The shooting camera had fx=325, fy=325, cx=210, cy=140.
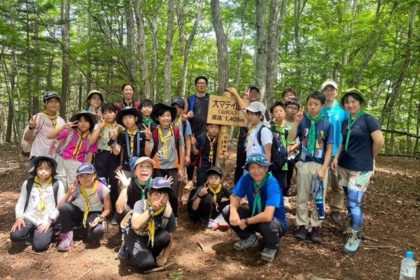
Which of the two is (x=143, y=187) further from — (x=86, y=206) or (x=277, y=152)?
(x=277, y=152)

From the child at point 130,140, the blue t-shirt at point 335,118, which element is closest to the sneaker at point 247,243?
the blue t-shirt at point 335,118

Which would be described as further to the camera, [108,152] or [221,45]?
[221,45]

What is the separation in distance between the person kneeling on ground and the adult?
1.10 meters

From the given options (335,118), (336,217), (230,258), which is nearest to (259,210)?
(230,258)

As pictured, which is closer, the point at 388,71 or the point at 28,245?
the point at 28,245

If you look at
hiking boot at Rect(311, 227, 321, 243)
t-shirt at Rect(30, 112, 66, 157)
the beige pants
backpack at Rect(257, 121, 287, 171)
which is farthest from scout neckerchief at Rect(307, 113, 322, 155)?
t-shirt at Rect(30, 112, 66, 157)

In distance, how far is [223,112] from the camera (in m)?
6.20

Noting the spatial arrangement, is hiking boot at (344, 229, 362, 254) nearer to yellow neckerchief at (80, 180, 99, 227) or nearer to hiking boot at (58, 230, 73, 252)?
yellow neckerchief at (80, 180, 99, 227)

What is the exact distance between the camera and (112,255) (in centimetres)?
473

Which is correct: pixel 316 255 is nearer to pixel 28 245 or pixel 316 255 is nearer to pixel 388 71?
pixel 28 245

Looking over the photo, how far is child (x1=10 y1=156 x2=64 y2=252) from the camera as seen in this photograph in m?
4.97

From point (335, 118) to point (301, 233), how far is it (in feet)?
6.20

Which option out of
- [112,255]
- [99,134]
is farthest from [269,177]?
[99,134]

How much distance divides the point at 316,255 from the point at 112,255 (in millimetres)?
2964
